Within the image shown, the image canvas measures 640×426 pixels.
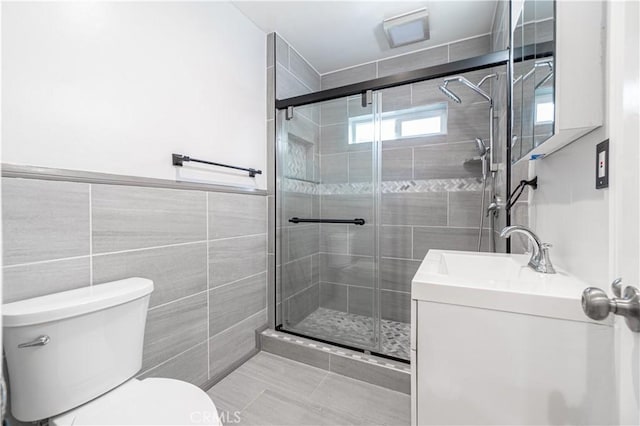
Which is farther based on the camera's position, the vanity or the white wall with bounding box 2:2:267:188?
the white wall with bounding box 2:2:267:188

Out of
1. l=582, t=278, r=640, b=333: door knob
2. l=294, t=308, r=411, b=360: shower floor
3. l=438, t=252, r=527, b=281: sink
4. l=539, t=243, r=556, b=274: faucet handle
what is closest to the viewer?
l=582, t=278, r=640, b=333: door knob

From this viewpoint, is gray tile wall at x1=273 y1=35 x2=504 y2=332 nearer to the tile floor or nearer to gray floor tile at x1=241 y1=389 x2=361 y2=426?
the tile floor

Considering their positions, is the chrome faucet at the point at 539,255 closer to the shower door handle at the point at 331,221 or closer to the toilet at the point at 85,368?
the shower door handle at the point at 331,221

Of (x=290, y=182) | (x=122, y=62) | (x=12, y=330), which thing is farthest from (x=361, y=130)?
(x=12, y=330)

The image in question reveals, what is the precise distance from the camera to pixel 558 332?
723 mm

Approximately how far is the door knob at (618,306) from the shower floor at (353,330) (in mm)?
1460

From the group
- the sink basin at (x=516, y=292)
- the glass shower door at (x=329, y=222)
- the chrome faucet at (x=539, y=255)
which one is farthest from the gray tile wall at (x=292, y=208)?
the chrome faucet at (x=539, y=255)

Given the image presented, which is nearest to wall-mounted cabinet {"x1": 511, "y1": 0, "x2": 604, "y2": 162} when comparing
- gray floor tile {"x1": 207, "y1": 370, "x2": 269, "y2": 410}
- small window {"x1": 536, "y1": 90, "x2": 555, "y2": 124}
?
small window {"x1": 536, "y1": 90, "x2": 555, "y2": 124}

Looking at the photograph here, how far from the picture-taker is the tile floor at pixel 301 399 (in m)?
1.42

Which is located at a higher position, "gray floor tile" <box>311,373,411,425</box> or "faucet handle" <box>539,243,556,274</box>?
"faucet handle" <box>539,243,556,274</box>

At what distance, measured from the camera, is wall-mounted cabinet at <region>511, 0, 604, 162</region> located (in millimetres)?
750

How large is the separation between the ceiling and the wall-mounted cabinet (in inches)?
38.8

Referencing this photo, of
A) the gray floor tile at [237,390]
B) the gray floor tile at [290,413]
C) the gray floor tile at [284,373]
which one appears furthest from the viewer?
the gray floor tile at [284,373]

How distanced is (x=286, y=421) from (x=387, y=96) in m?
2.13
